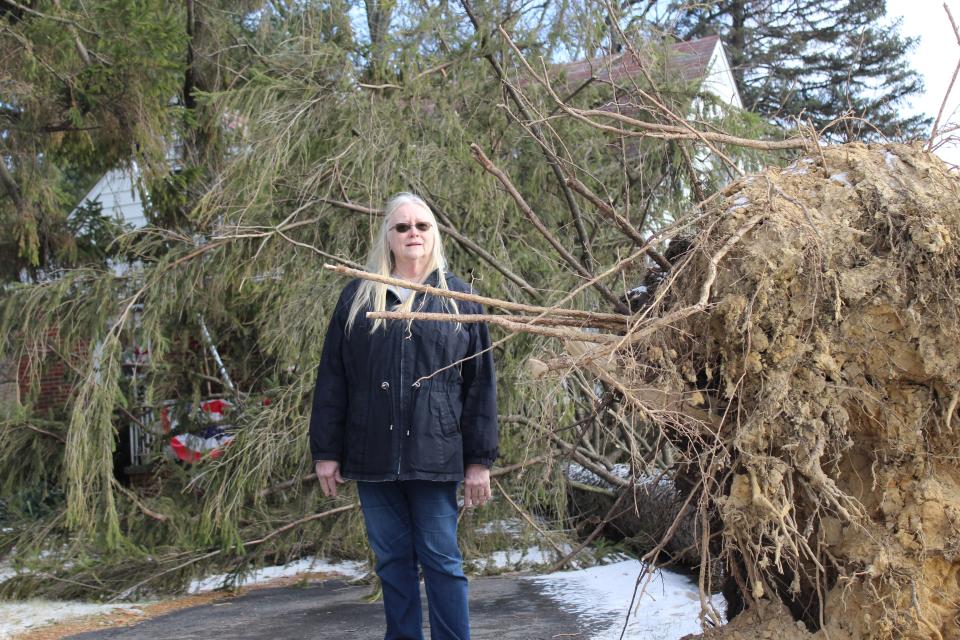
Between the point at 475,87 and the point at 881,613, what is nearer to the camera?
the point at 881,613

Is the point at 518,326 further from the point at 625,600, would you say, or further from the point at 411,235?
the point at 625,600

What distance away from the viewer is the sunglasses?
3234mm

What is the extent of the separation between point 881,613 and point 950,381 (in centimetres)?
68

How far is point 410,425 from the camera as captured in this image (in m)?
3.06

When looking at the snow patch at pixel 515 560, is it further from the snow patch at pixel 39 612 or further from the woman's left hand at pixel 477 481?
the woman's left hand at pixel 477 481

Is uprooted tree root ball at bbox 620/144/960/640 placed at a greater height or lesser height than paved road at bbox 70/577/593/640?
greater

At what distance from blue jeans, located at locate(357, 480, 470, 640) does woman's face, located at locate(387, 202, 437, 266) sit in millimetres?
798

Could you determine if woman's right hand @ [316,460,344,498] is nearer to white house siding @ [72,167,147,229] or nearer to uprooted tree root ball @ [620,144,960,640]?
uprooted tree root ball @ [620,144,960,640]

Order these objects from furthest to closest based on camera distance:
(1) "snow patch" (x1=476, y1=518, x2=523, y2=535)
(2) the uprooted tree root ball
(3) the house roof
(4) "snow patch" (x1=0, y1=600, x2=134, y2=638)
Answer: (3) the house roof, (1) "snow patch" (x1=476, y1=518, x2=523, y2=535), (4) "snow patch" (x1=0, y1=600, x2=134, y2=638), (2) the uprooted tree root ball

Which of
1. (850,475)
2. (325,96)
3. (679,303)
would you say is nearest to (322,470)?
(679,303)

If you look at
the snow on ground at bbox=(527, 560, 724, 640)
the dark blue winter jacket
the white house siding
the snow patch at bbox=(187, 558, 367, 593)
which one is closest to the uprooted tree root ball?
the dark blue winter jacket

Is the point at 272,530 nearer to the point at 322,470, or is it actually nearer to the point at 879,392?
the point at 322,470

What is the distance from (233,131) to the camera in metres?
5.97

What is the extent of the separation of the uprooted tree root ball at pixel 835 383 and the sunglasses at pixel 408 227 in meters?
0.96
